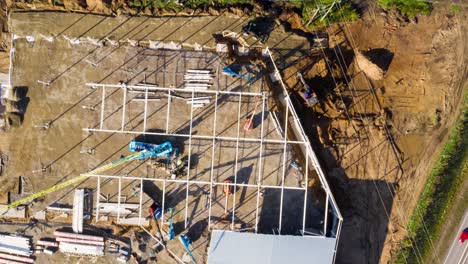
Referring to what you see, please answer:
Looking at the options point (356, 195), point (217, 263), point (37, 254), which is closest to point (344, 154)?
point (356, 195)

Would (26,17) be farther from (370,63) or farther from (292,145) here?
(370,63)

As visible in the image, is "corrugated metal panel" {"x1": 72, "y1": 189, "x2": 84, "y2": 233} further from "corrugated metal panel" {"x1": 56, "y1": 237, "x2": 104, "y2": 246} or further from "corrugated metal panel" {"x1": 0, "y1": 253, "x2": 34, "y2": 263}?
"corrugated metal panel" {"x1": 0, "y1": 253, "x2": 34, "y2": 263}

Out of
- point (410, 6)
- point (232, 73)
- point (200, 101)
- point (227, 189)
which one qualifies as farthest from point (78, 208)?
point (410, 6)

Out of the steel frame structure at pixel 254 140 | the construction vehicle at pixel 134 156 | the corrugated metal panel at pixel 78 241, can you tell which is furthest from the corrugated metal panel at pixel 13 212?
the steel frame structure at pixel 254 140

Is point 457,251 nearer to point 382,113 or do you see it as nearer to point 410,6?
point 382,113

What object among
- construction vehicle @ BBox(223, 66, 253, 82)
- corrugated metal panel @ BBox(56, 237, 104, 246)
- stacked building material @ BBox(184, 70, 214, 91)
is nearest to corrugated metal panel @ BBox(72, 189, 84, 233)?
corrugated metal panel @ BBox(56, 237, 104, 246)

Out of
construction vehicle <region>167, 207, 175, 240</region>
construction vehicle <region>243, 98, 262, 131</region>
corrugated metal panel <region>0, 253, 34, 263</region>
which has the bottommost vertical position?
corrugated metal panel <region>0, 253, 34, 263</region>
